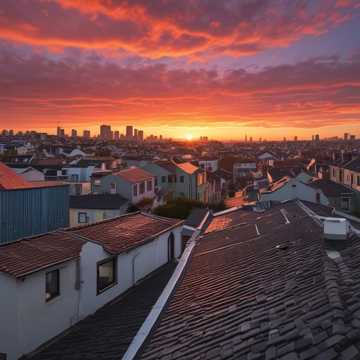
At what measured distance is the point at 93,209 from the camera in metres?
39.2

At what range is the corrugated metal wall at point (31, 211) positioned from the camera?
1638 centimetres

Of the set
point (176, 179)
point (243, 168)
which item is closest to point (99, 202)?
point (176, 179)

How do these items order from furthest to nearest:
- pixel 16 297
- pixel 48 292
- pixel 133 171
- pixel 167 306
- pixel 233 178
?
1. pixel 233 178
2. pixel 133 171
3. pixel 48 292
4. pixel 16 297
5. pixel 167 306

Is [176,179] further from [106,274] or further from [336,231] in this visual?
[336,231]

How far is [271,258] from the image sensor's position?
9.38 meters

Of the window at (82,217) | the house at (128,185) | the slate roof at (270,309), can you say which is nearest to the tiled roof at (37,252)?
A: the slate roof at (270,309)

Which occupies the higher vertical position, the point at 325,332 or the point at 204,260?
the point at 325,332

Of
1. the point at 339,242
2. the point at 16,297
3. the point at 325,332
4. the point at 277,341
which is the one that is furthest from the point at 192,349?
the point at 16,297

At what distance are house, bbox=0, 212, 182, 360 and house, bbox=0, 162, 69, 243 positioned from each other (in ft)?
10.3

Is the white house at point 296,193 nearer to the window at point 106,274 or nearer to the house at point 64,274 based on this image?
the house at point 64,274

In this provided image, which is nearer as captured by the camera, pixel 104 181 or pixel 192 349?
pixel 192 349

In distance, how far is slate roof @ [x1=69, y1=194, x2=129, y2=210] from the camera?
39.5 meters

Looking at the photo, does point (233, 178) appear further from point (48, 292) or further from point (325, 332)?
point (325, 332)

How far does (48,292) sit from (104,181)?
35214mm
